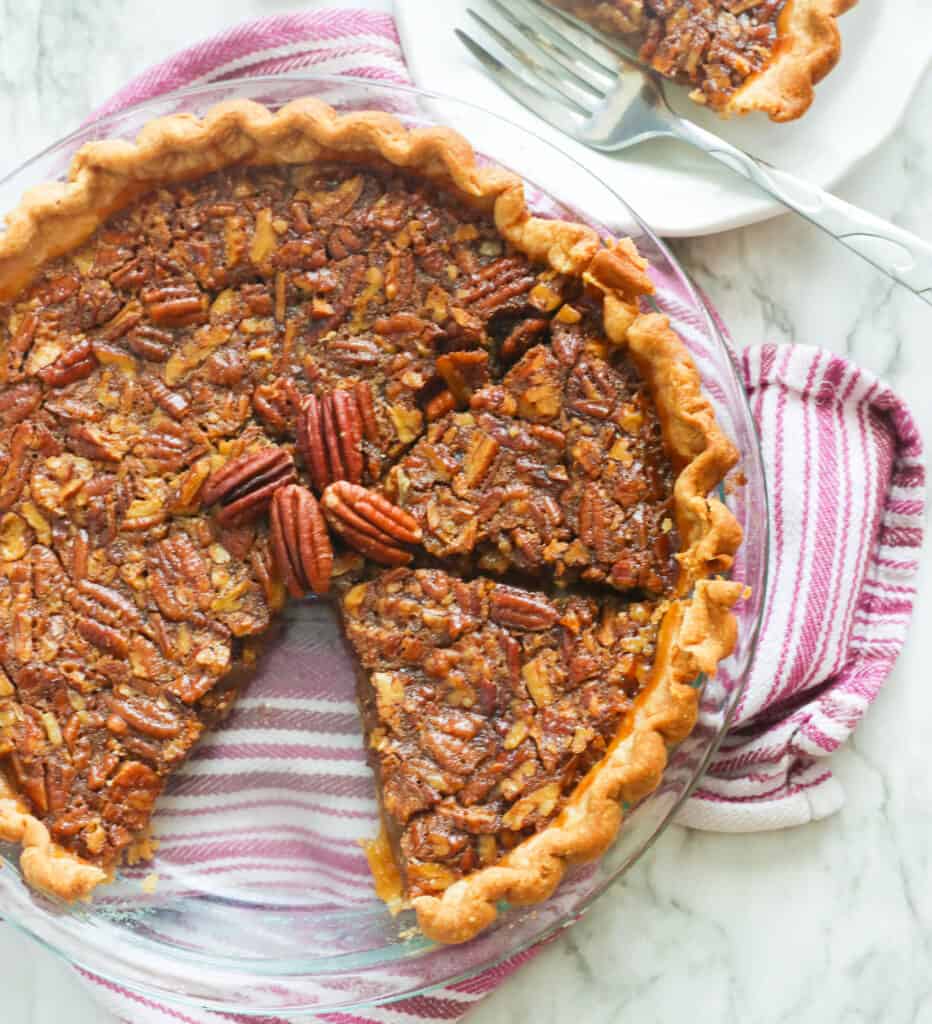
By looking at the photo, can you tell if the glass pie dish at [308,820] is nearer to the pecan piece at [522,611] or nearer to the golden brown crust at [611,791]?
the golden brown crust at [611,791]

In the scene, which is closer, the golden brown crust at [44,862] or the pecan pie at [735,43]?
the golden brown crust at [44,862]

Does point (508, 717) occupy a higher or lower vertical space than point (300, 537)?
lower

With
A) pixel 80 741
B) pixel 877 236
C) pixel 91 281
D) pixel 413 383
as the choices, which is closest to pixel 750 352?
pixel 877 236

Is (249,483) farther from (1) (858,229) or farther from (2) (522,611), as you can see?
(1) (858,229)

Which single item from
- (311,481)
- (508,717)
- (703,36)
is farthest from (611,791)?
(703,36)

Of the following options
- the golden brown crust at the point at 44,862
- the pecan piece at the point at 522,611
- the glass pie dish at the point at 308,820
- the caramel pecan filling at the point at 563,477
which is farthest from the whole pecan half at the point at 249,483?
the golden brown crust at the point at 44,862

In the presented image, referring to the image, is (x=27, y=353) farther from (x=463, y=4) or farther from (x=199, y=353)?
(x=463, y=4)

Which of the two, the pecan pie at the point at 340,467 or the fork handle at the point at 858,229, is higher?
the fork handle at the point at 858,229
